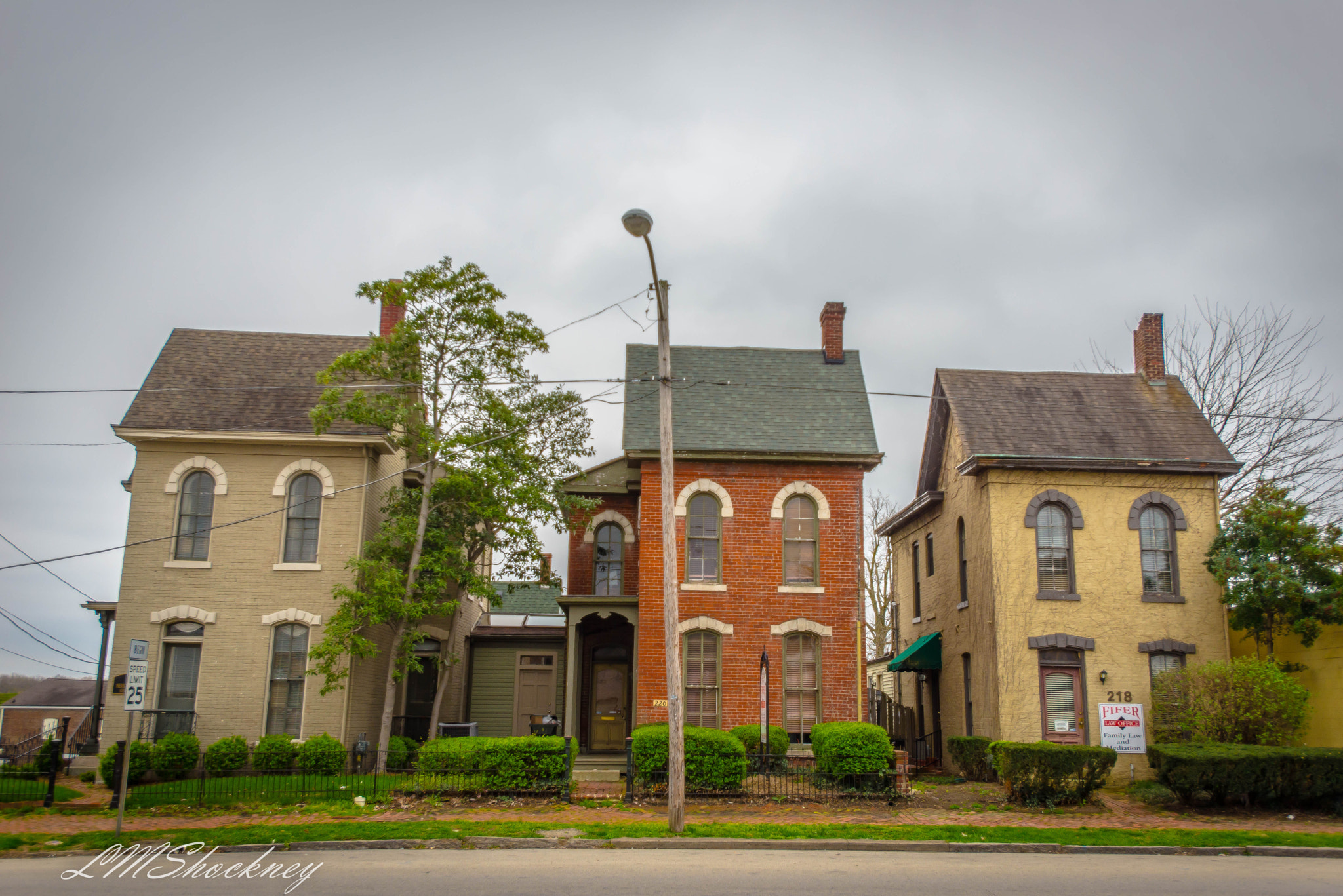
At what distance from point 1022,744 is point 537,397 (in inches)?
483

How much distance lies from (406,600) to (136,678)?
257 inches

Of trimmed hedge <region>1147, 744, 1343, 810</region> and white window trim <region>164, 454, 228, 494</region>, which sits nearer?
trimmed hedge <region>1147, 744, 1343, 810</region>

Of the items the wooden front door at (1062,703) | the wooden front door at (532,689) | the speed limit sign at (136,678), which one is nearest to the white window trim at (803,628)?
the wooden front door at (1062,703)

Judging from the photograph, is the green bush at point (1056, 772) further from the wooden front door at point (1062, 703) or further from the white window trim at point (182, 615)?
the white window trim at point (182, 615)

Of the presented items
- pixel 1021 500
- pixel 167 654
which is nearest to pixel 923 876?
pixel 1021 500

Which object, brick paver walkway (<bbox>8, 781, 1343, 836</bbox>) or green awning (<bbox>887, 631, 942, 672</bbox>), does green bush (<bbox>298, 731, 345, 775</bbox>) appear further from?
green awning (<bbox>887, 631, 942, 672</bbox>)

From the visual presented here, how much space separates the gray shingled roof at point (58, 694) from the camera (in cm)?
4397

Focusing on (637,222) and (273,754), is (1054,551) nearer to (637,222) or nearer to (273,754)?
(637,222)

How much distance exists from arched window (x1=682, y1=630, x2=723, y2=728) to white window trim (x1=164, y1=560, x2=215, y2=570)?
33.4 ft

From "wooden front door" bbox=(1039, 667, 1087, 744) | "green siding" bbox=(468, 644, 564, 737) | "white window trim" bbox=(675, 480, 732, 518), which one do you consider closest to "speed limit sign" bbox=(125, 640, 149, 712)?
"white window trim" bbox=(675, 480, 732, 518)

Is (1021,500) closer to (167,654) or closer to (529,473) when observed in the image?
(529,473)

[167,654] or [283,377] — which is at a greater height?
[283,377]

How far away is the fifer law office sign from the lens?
1867 centimetres

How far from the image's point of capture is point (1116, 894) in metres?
9.65
